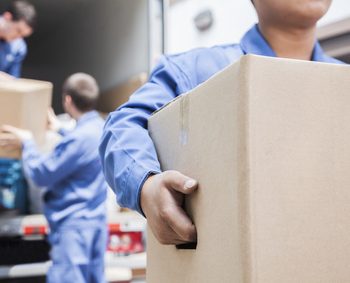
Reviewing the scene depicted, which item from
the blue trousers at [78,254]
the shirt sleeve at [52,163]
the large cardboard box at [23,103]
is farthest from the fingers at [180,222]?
the blue trousers at [78,254]

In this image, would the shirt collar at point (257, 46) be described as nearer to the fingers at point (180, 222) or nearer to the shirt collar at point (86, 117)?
the fingers at point (180, 222)

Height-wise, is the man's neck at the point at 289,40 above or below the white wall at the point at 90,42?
below

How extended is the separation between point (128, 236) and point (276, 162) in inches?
93.3

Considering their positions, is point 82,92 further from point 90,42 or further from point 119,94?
point 90,42

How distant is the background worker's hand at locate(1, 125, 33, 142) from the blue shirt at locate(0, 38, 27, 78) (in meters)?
0.97

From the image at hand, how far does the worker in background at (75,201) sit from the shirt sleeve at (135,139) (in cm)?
168

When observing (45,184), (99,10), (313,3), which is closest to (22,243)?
(45,184)

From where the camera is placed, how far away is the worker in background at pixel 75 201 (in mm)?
2763

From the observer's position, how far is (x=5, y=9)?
367 cm

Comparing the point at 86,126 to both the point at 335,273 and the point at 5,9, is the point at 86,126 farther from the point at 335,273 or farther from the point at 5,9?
the point at 335,273

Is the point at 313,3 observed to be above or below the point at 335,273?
above

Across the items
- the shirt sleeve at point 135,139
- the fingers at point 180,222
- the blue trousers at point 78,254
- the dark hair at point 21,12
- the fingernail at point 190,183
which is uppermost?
the dark hair at point 21,12

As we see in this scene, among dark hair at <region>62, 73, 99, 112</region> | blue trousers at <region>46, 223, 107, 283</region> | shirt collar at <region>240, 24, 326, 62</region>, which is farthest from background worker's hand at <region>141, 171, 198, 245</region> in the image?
dark hair at <region>62, 73, 99, 112</region>

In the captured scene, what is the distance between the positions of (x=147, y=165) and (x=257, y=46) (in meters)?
0.48
